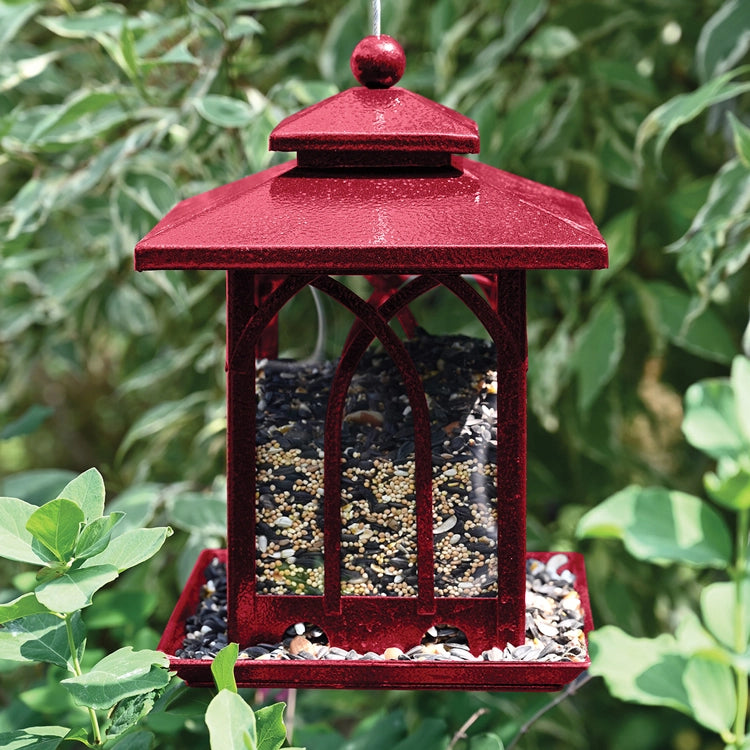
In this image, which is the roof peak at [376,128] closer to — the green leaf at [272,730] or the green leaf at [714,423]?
the green leaf at [714,423]

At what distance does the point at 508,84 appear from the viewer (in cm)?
180

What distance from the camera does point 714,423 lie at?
73 cm

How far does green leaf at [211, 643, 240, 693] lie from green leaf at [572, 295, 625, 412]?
853mm

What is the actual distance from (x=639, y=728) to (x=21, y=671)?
1.53 m

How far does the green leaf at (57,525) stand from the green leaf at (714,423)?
1.54 feet

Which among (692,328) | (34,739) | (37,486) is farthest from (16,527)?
(692,328)

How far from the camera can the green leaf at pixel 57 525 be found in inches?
31.1

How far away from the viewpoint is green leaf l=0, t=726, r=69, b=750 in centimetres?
86

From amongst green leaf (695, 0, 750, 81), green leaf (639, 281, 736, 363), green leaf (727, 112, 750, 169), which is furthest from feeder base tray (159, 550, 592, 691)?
green leaf (695, 0, 750, 81)

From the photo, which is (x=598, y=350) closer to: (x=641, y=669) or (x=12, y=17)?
(x=641, y=669)

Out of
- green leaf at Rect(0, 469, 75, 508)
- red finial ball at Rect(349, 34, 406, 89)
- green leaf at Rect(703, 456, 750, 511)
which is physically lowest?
green leaf at Rect(0, 469, 75, 508)

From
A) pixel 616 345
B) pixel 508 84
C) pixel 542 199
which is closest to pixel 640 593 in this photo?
pixel 616 345

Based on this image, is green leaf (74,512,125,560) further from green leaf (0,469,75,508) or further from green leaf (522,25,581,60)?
green leaf (522,25,581,60)

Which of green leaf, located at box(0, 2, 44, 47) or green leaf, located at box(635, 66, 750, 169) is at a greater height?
green leaf, located at box(0, 2, 44, 47)
